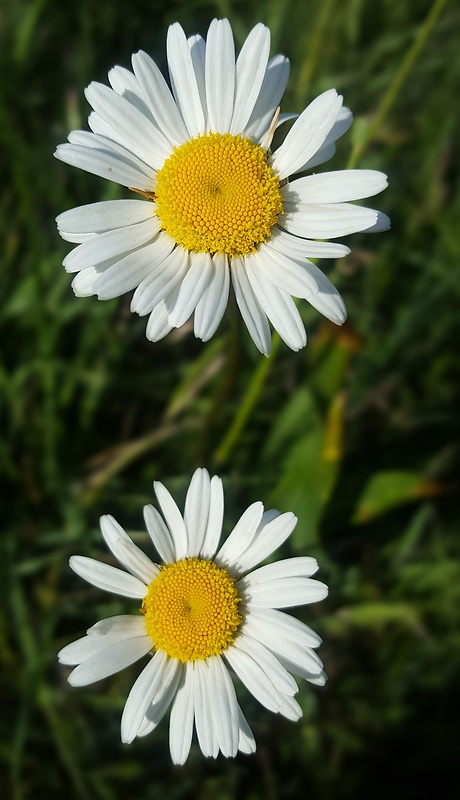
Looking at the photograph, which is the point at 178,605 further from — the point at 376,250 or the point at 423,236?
the point at 423,236

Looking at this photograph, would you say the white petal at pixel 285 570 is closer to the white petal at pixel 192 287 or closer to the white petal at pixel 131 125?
the white petal at pixel 192 287

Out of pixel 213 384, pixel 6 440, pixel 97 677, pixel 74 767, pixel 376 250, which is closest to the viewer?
pixel 97 677

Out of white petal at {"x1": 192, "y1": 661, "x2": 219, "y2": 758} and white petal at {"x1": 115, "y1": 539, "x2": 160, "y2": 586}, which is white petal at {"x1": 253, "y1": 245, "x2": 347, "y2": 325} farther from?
white petal at {"x1": 192, "y1": 661, "x2": 219, "y2": 758}

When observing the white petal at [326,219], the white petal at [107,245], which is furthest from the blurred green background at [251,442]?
the white petal at [107,245]

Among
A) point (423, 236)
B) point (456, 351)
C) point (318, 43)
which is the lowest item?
point (456, 351)

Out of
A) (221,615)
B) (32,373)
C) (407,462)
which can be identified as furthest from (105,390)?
(221,615)

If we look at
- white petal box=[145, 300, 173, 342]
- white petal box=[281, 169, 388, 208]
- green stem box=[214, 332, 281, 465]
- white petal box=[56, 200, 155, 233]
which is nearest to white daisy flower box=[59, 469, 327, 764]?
white petal box=[145, 300, 173, 342]

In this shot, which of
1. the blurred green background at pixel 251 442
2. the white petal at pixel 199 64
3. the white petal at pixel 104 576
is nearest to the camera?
the white petal at pixel 104 576

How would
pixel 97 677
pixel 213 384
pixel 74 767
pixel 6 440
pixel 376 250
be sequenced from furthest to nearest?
pixel 376 250 → pixel 213 384 → pixel 6 440 → pixel 74 767 → pixel 97 677
